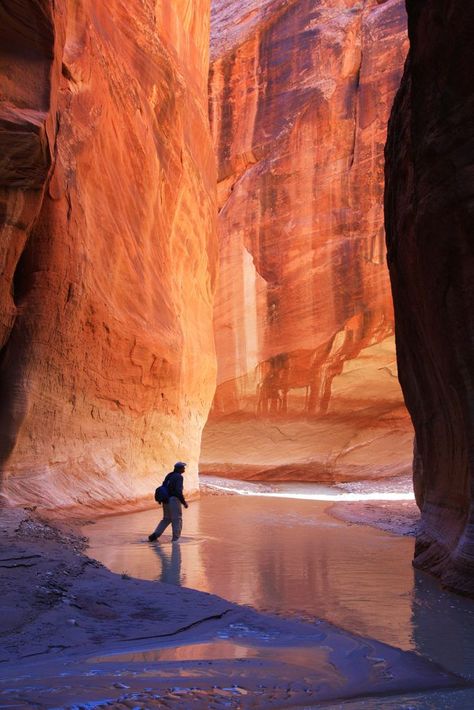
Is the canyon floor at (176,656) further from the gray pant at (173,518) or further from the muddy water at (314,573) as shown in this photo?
the gray pant at (173,518)

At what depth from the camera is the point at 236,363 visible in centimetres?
3034

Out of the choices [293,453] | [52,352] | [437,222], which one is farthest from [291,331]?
[437,222]

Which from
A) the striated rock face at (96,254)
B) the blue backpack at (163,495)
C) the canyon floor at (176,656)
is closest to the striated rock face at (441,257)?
the canyon floor at (176,656)

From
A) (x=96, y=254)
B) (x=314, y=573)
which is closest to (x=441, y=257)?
(x=314, y=573)

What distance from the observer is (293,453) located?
98.9ft

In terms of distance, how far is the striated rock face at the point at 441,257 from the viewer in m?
5.62

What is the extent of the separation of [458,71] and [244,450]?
26118 mm

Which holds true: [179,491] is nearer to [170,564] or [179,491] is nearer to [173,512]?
[173,512]

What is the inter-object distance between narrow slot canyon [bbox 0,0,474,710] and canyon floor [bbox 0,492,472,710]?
2cm

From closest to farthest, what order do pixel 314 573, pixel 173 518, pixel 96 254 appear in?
pixel 314 573, pixel 173 518, pixel 96 254

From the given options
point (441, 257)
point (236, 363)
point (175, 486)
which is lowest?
point (175, 486)

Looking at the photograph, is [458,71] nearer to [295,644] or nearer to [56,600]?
[295,644]

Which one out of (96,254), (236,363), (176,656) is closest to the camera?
(176,656)

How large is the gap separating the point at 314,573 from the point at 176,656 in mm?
3303
